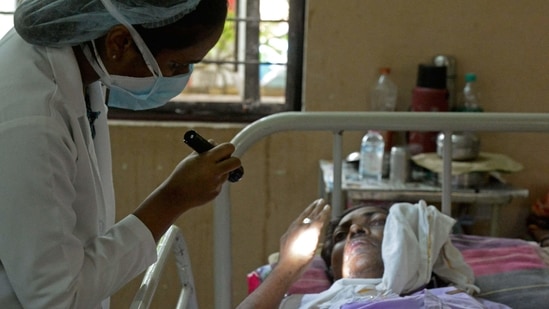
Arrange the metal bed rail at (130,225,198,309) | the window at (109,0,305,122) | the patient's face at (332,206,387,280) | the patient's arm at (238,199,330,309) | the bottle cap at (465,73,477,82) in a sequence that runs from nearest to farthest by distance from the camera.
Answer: the metal bed rail at (130,225,198,309) < the patient's arm at (238,199,330,309) < the patient's face at (332,206,387,280) < the bottle cap at (465,73,477,82) < the window at (109,0,305,122)

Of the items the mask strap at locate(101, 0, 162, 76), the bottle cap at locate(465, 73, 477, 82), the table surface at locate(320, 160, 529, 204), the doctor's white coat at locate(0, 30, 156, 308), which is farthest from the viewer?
the bottle cap at locate(465, 73, 477, 82)

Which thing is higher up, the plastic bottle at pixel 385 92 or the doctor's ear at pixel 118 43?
the doctor's ear at pixel 118 43

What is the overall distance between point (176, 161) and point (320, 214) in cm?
119

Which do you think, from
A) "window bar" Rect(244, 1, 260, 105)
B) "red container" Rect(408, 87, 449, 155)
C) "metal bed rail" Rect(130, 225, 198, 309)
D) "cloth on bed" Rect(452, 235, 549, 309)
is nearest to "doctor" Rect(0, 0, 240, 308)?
"metal bed rail" Rect(130, 225, 198, 309)

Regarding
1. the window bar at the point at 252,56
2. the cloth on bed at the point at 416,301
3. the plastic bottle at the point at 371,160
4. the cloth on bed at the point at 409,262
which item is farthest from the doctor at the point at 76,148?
the window bar at the point at 252,56

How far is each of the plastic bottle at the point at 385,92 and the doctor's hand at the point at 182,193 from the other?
1.65 meters

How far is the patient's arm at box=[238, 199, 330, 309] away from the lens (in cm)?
195

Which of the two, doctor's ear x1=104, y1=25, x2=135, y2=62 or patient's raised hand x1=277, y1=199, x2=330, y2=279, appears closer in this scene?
doctor's ear x1=104, y1=25, x2=135, y2=62

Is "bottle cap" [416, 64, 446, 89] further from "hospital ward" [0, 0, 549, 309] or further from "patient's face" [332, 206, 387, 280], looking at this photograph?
"patient's face" [332, 206, 387, 280]

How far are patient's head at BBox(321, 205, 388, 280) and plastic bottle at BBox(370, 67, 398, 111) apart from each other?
0.80 meters

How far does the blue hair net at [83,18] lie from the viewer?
49.3 inches

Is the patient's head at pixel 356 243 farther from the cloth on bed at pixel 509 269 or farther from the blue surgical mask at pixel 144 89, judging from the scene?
the blue surgical mask at pixel 144 89

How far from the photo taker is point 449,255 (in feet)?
6.66

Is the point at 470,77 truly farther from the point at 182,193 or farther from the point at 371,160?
the point at 182,193
